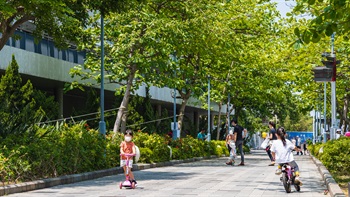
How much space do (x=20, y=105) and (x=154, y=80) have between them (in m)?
6.75

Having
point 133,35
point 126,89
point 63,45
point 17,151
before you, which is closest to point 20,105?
point 126,89

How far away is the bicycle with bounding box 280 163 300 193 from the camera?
676 inches

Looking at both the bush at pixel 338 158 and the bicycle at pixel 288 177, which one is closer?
the bicycle at pixel 288 177

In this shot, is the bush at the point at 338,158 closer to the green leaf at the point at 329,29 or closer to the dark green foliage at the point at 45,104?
the green leaf at the point at 329,29

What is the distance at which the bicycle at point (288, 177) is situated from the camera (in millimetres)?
17172

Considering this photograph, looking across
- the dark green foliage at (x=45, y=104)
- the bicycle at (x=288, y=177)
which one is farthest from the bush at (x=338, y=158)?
the dark green foliage at (x=45, y=104)

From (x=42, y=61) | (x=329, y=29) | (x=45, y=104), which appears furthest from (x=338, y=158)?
(x=42, y=61)

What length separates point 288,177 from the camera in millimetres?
17312

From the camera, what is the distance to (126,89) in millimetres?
34156

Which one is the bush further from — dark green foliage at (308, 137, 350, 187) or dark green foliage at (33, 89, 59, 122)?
dark green foliage at (33, 89, 59, 122)

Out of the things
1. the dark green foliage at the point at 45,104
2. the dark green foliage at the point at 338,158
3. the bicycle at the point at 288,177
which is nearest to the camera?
the bicycle at the point at 288,177

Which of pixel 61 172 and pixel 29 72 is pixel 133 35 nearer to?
pixel 29 72

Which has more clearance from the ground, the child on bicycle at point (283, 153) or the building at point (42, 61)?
the building at point (42, 61)

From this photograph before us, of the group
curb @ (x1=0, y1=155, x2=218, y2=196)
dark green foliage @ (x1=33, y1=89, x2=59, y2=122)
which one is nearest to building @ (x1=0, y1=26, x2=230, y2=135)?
dark green foliage @ (x1=33, y1=89, x2=59, y2=122)
